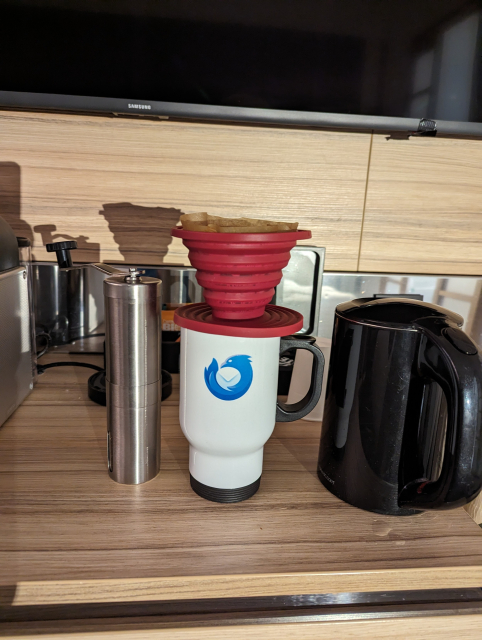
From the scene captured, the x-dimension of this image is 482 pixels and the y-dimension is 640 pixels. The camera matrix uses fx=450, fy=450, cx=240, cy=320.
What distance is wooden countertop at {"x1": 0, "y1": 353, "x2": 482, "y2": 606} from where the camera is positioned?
0.43 meters

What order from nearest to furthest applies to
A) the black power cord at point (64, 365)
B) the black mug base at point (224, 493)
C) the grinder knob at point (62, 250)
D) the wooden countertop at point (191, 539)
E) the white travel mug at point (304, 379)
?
the wooden countertop at point (191, 539), the black mug base at point (224, 493), the grinder knob at point (62, 250), the white travel mug at point (304, 379), the black power cord at point (64, 365)

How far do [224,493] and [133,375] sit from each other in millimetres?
177

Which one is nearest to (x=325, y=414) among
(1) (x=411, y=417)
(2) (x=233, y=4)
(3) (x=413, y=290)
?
(1) (x=411, y=417)

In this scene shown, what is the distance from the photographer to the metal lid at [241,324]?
1.55ft

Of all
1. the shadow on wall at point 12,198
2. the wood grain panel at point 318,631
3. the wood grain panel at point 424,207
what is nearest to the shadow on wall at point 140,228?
the shadow on wall at point 12,198

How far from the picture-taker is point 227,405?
497 millimetres

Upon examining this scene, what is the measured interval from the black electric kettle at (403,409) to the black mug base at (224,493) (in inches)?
4.2

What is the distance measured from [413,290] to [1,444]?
2.90 feet

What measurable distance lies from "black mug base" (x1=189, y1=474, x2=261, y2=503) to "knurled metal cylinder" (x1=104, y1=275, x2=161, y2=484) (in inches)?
2.9

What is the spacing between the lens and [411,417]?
0.50 m

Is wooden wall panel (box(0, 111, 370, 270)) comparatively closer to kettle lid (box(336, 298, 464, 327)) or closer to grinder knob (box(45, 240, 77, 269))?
grinder knob (box(45, 240, 77, 269))

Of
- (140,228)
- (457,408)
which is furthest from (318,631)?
A: (140,228)

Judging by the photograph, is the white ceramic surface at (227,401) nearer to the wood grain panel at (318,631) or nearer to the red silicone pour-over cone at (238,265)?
the red silicone pour-over cone at (238,265)

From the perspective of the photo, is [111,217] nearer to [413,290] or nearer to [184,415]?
[184,415]
